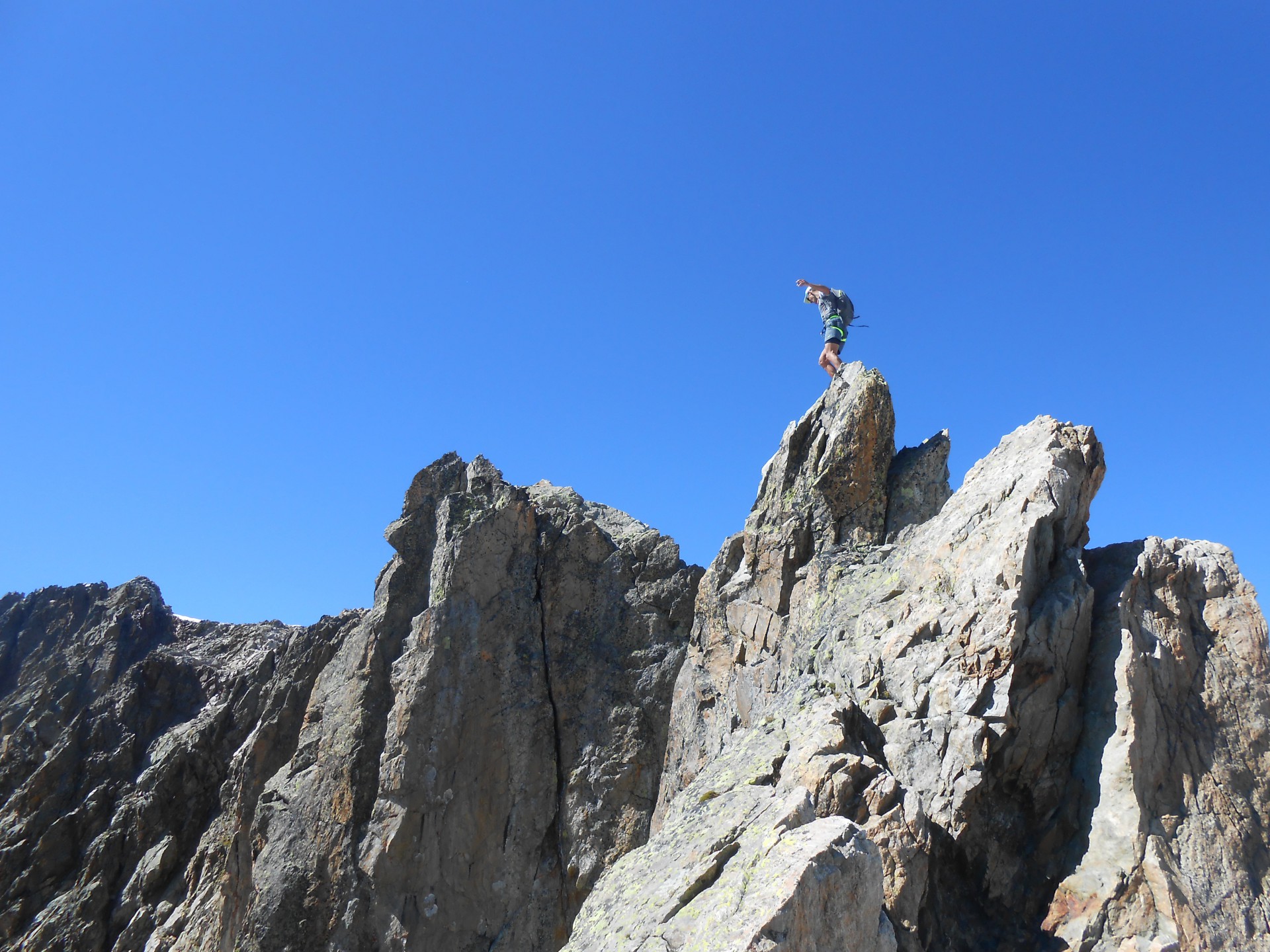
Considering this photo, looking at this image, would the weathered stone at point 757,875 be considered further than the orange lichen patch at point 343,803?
No

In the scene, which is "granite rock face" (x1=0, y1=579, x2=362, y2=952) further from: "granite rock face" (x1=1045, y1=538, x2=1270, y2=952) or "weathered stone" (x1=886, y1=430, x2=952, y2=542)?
"granite rock face" (x1=1045, y1=538, x2=1270, y2=952)

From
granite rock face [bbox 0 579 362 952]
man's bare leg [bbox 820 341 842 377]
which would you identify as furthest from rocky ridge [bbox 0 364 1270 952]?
man's bare leg [bbox 820 341 842 377]

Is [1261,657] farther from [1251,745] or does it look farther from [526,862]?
[526,862]

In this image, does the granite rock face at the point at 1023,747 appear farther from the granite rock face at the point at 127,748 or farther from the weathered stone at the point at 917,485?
the granite rock face at the point at 127,748

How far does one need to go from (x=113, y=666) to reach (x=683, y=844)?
48.3 metres

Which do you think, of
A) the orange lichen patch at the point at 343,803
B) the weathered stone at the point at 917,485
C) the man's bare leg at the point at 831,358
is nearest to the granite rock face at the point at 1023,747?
the weathered stone at the point at 917,485

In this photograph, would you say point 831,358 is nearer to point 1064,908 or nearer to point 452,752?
point 452,752

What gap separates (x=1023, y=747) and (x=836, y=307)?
16377 mm

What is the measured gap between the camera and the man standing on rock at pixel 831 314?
89.4 feet

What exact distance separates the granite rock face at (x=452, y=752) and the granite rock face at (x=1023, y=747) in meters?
11.3

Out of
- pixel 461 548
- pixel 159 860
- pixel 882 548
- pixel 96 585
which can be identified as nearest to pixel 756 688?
pixel 882 548

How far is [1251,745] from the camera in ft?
43.0

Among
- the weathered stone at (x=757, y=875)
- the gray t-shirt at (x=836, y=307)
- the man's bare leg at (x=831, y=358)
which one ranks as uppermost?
the gray t-shirt at (x=836, y=307)

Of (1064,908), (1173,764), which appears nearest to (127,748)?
(1064,908)
